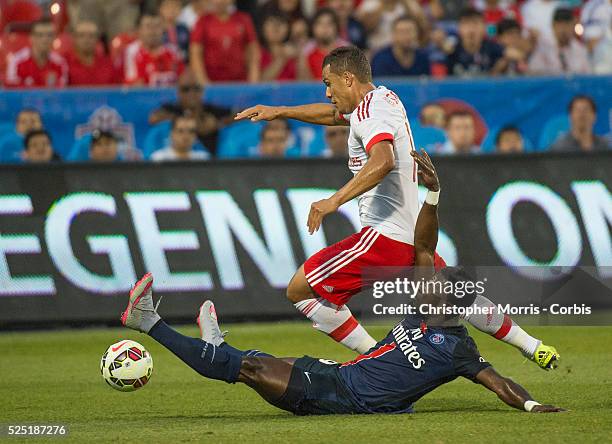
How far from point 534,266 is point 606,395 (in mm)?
4213

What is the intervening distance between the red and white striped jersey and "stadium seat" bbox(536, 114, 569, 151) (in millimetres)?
6349

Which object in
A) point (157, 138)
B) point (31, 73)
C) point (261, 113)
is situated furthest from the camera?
point (31, 73)

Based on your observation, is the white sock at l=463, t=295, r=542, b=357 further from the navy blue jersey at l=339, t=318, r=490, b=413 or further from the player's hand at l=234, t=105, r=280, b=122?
the player's hand at l=234, t=105, r=280, b=122

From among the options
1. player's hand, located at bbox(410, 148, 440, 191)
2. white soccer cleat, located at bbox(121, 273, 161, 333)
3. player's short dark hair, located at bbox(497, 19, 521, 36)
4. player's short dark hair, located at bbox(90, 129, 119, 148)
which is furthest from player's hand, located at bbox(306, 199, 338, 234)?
player's short dark hair, located at bbox(497, 19, 521, 36)

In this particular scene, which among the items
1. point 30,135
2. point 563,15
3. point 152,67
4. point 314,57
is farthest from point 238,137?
point 563,15

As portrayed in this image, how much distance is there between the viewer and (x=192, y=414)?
301 inches

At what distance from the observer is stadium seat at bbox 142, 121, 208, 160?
45.8 ft

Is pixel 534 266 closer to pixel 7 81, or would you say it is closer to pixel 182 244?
pixel 182 244

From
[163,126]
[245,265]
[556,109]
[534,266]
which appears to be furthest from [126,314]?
[556,109]

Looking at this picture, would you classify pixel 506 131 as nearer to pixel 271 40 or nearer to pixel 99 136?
pixel 271 40

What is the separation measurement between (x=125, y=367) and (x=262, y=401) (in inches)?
48.8

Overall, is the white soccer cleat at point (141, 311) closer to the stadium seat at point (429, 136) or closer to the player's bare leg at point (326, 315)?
the player's bare leg at point (326, 315)

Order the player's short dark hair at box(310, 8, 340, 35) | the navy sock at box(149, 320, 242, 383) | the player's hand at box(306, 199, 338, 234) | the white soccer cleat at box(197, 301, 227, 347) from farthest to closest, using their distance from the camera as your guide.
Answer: the player's short dark hair at box(310, 8, 340, 35)
the white soccer cleat at box(197, 301, 227, 347)
the navy sock at box(149, 320, 242, 383)
the player's hand at box(306, 199, 338, 234)

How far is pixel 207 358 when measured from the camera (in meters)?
7.06
